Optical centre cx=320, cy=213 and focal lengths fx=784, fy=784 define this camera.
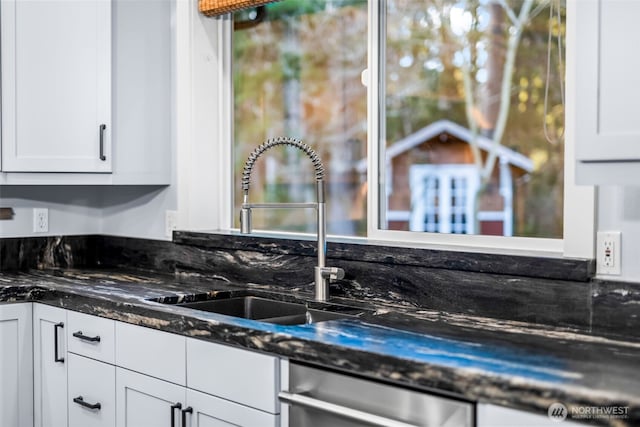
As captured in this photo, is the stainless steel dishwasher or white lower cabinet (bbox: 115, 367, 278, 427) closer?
the stainless steel dishwasher

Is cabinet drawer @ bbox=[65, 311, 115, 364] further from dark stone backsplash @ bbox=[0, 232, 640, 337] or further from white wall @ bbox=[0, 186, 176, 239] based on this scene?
white wall @ bbox=[0, 186, 176, 239]

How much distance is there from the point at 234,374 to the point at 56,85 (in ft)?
5.33

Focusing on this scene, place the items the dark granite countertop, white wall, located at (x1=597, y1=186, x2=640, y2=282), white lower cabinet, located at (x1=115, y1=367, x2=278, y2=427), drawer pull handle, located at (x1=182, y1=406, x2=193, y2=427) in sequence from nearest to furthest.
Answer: the dark granite countertop → white wall, located at (x1=597, y1=186, x2=640, y2=282) → white lower cabinet, located at (x1=115, y1=367, x2=278, y2=427) → drawer pull handle, located at (x1=182, y1=406, x2=193, y2=427)

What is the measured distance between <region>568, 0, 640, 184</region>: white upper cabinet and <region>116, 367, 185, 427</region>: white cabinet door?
1.34 metres

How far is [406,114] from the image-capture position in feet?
10.8

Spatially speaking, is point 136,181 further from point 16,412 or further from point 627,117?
point 627,117

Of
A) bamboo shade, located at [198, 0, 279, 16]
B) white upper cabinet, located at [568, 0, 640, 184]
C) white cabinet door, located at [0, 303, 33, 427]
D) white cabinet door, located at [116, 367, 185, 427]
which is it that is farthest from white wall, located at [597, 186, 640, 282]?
white cabinet door, located at [0, 303, 33, 427]

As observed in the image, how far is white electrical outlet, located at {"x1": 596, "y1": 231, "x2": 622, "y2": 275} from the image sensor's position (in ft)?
6.64

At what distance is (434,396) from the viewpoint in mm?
1670

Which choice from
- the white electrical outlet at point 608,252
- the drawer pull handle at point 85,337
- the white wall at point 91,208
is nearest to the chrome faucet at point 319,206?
the drawer pull handle at point 85,337

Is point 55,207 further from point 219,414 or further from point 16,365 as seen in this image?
point 219,414

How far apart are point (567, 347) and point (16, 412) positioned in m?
2.11

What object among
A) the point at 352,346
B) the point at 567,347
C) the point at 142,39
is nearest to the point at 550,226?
the point at 567,347

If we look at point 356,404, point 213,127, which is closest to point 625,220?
point 356,404
